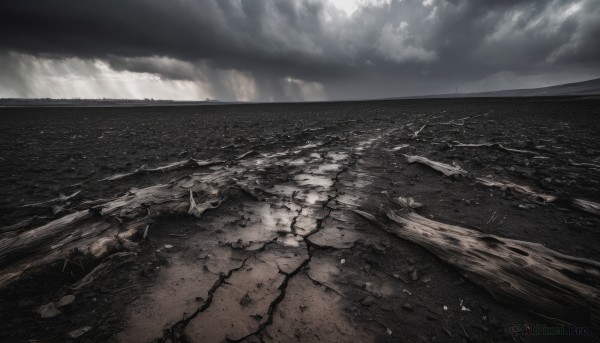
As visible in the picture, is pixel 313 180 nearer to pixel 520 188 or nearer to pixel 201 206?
pixel 201 206

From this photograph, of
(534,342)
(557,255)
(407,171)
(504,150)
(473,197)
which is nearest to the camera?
(534,342)

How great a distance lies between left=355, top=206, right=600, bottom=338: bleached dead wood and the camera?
190 centimetres

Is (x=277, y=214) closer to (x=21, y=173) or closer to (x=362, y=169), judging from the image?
(x=362, y=169)

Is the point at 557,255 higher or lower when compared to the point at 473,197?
higher

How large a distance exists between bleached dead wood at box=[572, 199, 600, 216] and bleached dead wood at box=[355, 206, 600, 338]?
1.71 m

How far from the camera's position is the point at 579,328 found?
1.75 meters

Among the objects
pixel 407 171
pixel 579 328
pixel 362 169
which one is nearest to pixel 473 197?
pixel 407 171

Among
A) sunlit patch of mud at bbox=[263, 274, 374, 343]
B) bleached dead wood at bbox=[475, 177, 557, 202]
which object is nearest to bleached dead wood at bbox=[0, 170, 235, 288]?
sunlit patch of mud at bbox=[263, 274, 374, 343]

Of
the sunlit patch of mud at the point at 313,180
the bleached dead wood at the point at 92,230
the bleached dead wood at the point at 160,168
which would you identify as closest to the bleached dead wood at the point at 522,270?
the sunlit patch of mud at the point at 313,180

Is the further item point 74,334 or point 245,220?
point 245,220

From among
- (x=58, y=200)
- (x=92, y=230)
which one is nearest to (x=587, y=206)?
(x=92, y=230)

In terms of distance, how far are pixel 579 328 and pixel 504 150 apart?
657 centimetres

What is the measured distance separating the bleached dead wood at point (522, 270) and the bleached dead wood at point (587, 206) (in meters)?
1.71

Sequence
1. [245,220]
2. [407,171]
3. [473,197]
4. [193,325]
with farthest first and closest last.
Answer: [407,171] → [473,197] → [245,220] → [193,325]
